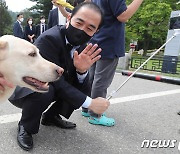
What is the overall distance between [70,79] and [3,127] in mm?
915

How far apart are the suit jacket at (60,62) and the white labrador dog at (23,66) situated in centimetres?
39

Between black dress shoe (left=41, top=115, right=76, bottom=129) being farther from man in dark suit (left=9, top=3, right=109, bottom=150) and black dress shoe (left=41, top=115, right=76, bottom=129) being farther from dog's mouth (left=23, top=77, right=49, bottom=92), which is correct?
dog's mouth (left=23, top=77, right=49, bottom=92)

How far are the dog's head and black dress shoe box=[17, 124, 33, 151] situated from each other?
2.17ft

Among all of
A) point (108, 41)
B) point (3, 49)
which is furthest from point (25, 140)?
point (108, 41)

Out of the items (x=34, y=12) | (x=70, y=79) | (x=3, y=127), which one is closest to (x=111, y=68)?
(x=70, y=79)

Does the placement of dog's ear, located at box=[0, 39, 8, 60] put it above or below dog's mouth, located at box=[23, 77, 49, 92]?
above

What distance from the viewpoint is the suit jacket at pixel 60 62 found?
7.43 feet

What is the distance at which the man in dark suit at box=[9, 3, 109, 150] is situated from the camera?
2225 mm

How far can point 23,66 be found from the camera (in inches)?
71.0

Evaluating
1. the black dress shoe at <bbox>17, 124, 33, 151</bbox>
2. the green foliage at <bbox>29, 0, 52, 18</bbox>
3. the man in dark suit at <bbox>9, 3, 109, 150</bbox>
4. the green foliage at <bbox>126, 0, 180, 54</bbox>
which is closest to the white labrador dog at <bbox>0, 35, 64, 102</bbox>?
the man in dark suit at <bbox>9, 3, 109, 150</bbox>

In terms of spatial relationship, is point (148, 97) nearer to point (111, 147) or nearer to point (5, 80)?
point (111, 147)

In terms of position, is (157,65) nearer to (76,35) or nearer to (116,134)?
(116,134)

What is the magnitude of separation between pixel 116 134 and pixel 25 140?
99cm

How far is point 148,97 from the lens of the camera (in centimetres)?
447
